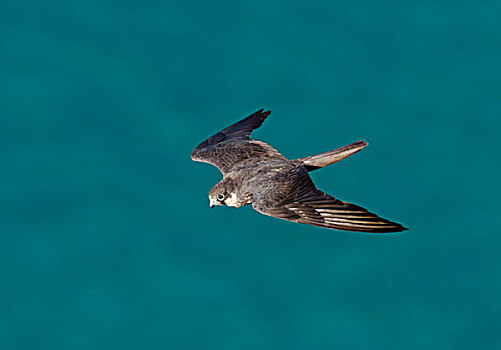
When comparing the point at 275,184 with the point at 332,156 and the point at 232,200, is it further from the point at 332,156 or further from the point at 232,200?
the point at 332,156

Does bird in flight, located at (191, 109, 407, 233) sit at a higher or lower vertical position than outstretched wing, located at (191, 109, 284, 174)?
lower

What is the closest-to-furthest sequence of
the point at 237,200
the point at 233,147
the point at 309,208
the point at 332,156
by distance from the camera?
the point at 309,208 → the point at 237,200 → the point at 332,156 → the point at 233,147

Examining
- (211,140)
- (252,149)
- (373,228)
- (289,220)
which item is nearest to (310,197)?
(289,220)

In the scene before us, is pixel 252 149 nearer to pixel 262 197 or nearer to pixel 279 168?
pixel 279 168

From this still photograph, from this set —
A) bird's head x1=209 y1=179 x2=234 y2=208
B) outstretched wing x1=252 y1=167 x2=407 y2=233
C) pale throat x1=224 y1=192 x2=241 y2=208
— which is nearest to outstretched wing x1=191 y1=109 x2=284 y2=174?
bird's head x1=209 y1=179 x2=234 y2=208

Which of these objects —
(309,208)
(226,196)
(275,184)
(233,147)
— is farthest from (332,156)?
(233,147)

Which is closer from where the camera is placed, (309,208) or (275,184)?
(309,208)

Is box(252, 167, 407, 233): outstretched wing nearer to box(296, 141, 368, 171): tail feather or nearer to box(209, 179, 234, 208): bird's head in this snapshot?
box(296, 141, 368, 171): tail feather

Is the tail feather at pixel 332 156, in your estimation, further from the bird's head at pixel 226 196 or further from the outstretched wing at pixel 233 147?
the bird's head at pixel 226 196
